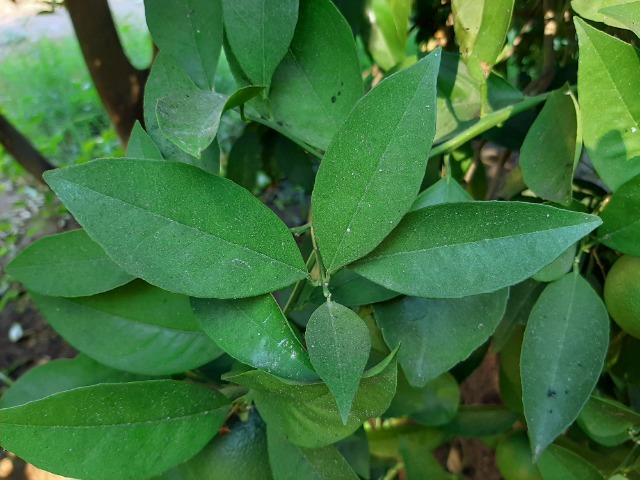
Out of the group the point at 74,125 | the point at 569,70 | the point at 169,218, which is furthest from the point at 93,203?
the point at 74,125

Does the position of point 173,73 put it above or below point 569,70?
above

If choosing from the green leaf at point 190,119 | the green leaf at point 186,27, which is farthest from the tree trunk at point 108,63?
the green leaf at point 190,119

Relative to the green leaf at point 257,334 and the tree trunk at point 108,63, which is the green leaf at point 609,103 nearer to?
the green leaf at point 257,334

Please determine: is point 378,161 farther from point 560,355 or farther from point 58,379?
point 58,379

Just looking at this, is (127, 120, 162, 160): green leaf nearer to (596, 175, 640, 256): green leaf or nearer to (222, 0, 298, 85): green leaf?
(222, 0, 298, 85): green leaf

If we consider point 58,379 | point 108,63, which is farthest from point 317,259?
point 108,63

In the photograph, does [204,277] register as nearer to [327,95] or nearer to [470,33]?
[327,95]
